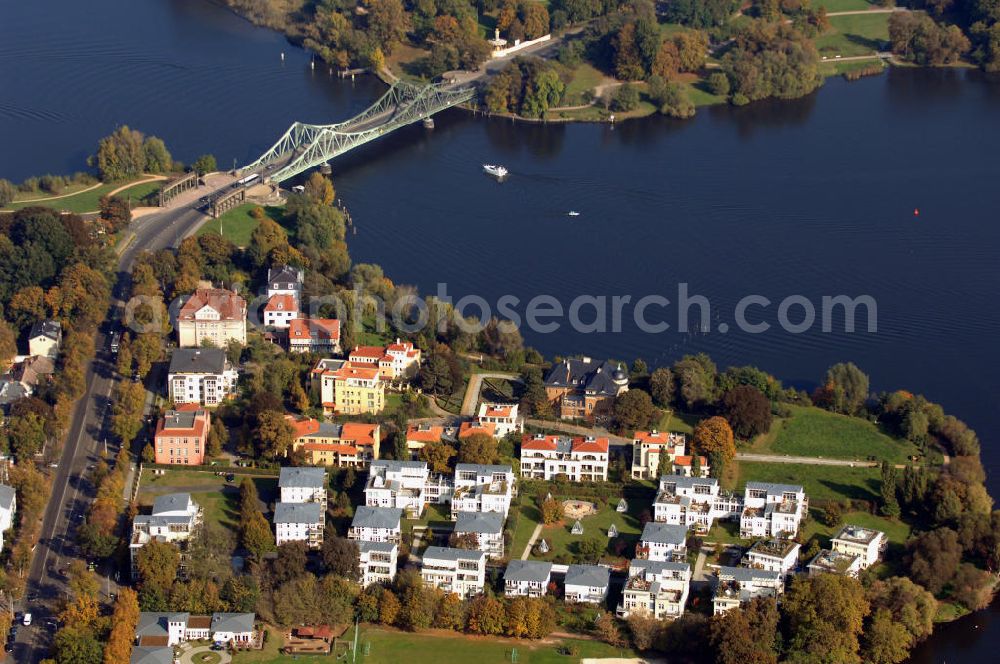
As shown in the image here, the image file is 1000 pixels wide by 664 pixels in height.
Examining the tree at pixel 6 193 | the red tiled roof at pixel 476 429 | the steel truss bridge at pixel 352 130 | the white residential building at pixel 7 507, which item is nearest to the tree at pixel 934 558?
the red tiled roof at pixel 476 429

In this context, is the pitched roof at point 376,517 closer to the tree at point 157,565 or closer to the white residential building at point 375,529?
the white residential building at point 375,529

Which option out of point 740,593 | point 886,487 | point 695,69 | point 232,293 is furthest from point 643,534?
point 695,69

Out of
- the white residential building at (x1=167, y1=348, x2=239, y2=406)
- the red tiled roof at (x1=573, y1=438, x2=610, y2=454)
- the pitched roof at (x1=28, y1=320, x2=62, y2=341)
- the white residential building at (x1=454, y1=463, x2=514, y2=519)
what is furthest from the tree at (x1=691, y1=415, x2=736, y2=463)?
the pitched roof at (x1=28, y1=320, x2=62, y2=341)

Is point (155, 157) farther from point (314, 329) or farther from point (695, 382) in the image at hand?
point (695, 382)

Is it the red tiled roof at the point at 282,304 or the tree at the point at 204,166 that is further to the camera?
the tree at the point at 204,166

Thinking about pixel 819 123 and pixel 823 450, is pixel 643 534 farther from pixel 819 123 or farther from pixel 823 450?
pixel 819 123

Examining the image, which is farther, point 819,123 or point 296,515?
point 819,123
